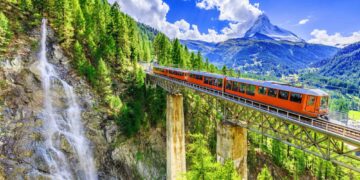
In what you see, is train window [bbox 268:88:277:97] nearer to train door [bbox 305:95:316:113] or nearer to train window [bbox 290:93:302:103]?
train window [bbox 290:93:302:103]

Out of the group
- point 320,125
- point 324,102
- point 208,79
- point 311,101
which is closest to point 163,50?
point 208,79

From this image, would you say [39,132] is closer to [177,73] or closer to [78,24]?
[78,24]

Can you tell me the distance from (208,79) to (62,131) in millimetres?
21346

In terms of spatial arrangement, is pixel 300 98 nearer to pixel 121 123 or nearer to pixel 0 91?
pixel 121 123

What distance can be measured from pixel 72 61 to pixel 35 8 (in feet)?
42.8

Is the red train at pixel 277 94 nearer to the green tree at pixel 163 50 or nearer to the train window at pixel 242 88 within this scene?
the train window at pixel 242 88

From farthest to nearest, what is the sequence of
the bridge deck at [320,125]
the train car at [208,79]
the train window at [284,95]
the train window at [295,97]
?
1. the train car at [208,79]
2. the train window at [284,95]
3. the train window at [295,97]
4. the bridge deck at [320,125]

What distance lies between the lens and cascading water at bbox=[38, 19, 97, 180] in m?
30.6

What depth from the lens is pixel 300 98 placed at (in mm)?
17062

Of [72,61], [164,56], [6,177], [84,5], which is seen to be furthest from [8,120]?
[164,56]

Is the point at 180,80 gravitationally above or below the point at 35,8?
below

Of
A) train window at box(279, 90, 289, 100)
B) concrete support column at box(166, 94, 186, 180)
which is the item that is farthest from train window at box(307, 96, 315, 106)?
concrete support column at box(166, 94, 186, 180)

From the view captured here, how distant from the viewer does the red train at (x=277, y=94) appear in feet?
54.0

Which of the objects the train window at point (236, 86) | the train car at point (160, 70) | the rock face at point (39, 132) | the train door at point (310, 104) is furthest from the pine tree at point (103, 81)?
the train door at point (310, 104)
